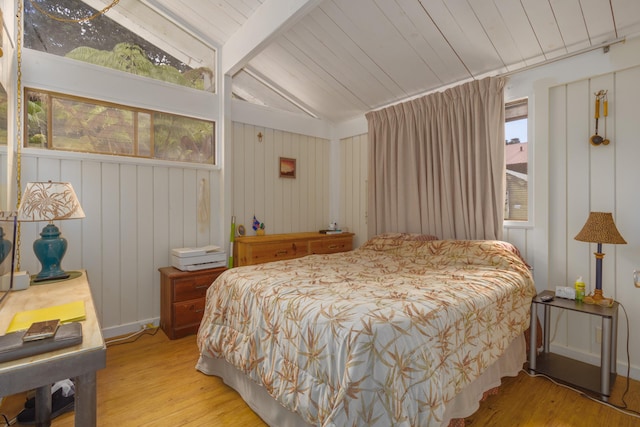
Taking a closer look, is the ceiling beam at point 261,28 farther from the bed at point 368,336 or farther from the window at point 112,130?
the bed at point 368,336

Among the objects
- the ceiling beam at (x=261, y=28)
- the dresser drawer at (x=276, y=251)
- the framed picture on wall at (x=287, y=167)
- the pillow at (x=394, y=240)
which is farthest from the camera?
the framed picture on wall at (x=287, y=167)

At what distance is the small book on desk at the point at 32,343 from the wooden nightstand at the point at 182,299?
1737 millimetres

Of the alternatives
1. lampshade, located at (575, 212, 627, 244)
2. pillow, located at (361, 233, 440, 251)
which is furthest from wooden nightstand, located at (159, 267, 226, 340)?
lampshade, located at (575, 212, 627, 244)

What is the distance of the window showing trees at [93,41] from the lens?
7.91ft

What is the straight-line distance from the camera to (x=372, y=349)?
1.13 meters

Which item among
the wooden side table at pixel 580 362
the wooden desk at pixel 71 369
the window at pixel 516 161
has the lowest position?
the wooden side table at pixel 580 362

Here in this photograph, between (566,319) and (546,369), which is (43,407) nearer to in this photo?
(546,369)

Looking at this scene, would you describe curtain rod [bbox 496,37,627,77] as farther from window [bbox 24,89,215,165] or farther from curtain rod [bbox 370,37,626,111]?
window [bbox 24,89,215,165]

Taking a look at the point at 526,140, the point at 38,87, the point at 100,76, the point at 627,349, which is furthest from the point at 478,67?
the point at 38,87

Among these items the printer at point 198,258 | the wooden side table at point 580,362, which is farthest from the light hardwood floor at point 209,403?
the printer at point 198,258

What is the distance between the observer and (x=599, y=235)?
6.35 feet

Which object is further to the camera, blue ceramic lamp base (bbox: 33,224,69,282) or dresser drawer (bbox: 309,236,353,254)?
dresser drawer (bbox: 309,236,353,254)

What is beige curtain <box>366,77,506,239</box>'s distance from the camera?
8.64 ft

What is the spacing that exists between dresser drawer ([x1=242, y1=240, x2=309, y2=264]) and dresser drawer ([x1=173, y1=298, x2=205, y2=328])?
1.96ft
